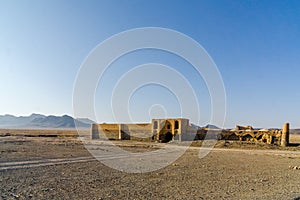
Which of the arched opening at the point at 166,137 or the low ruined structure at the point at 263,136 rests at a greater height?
the low ruined structure at the point at 263,136

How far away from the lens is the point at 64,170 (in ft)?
51.0

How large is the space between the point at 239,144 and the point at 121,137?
19888 mm

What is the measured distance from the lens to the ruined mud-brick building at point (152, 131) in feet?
153

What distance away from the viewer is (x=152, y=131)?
160 feet

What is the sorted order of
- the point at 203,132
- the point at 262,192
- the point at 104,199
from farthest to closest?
the point at 203,132 < the point at 262,192 < the point at 104,199

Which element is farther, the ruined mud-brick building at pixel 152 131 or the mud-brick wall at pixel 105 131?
the mud-brick wall at pixel 105 131

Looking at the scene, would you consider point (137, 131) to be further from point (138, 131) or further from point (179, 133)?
point (179, 133)

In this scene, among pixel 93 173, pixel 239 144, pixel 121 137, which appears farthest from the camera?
pixel 121 137

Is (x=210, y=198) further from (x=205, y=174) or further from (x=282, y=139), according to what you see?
(x=282, y=139)

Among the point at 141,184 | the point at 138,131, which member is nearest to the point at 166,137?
the point at 138,131

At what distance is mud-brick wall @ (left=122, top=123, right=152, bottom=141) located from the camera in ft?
161

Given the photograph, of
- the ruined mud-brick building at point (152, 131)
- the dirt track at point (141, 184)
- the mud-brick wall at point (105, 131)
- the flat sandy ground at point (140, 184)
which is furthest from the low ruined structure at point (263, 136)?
the dirt track at point (141, 184)

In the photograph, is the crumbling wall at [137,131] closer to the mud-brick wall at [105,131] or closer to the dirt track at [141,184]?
the mud-brick wall at [105,131]

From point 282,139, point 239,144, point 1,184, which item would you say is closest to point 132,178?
point 1,184
